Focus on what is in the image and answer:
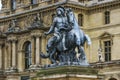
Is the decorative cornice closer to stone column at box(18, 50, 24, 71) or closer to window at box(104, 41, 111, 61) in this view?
window at box(104, 41, 111, 61)

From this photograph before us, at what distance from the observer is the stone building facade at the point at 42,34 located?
181 feet

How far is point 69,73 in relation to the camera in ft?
72.1

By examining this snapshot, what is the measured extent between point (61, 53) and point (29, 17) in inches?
1455

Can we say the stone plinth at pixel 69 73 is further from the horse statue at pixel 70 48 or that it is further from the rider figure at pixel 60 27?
the rider figure at pixel 60 27

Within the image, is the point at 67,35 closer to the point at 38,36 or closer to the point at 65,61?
the point at 65,61

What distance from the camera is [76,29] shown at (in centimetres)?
2345

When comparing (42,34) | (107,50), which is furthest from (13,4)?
(107,50)

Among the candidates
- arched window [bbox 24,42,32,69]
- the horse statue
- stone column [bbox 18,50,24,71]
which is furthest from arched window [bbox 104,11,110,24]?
the horse statue

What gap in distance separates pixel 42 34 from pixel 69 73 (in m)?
34.9

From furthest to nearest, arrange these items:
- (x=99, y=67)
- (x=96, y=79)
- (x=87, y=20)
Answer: (x=87, y=20), (x=99, y=67), (x=96, y=79)

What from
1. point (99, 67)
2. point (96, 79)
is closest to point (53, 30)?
point (96, 79)

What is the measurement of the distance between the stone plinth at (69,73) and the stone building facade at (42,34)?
30561 millimetres

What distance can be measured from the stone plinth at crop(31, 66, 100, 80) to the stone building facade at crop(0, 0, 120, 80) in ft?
100

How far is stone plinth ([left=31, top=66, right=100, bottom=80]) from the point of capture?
22.0 m
